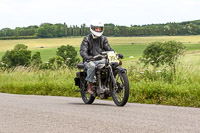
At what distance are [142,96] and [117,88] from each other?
201 centimetres

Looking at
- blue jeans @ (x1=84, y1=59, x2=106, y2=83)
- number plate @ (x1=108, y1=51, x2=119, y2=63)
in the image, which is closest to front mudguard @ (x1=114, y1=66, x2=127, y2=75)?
number plate @ (x1=108, y1=51, x2=119, y2=63)

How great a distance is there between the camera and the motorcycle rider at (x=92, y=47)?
899 cm

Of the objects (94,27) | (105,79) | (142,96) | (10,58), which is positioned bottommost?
(10,58)

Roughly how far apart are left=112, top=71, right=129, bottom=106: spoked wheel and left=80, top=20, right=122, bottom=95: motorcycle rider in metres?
0.79

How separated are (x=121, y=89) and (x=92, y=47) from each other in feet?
4.99

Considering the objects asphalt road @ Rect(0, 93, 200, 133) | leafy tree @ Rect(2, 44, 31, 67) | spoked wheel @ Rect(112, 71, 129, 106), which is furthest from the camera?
leafy tree @ Rect(2, 44, 31, 67)

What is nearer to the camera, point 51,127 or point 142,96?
point 51,127

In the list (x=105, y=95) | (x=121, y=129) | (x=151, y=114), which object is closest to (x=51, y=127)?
(x=121, y=129)

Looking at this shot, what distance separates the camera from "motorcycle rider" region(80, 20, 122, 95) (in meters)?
8.99

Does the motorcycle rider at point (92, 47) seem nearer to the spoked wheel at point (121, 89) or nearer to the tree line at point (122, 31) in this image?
the spoked wheel at point (121, 89)

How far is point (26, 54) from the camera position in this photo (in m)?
97.8

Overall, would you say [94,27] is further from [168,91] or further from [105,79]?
[168,91]

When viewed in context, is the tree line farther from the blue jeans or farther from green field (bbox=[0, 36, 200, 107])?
the blue jeans

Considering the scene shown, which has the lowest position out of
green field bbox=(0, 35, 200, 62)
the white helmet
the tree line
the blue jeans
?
green field bbox=(0, 35, 200, 62)
